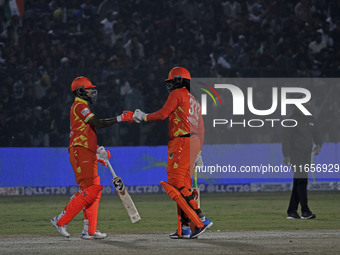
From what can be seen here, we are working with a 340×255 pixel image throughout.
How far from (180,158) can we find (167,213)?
568cm

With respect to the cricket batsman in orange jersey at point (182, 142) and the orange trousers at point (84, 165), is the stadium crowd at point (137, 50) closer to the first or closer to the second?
the orange trousers at point (84, 165)

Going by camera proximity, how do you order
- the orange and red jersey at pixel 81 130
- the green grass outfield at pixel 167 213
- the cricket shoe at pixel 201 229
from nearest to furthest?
the cricket shoe at pixel 201 229, the orange and red jersey at pixel 81 130, the green grass outfield at pixel 167 213

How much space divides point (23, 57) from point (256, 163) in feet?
28.6

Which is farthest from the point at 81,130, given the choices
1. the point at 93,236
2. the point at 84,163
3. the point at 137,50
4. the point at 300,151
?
the point at 137,50

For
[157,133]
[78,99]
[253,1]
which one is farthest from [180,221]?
[253,1]

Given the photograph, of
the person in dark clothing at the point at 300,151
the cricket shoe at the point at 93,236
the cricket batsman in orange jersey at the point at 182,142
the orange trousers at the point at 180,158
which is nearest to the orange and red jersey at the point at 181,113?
the cricket batsman in orange jersey at the point at 182,142

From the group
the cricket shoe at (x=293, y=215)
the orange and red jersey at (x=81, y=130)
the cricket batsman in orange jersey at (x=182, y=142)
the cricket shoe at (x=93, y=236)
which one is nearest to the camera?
the cricket batsman in orange jersey at (x=182, y=142)

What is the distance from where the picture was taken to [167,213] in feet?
54.0

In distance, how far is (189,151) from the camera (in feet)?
36.3

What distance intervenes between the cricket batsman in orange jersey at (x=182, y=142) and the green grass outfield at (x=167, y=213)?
1940 mm

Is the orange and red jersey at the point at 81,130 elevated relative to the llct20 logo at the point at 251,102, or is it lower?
elevated

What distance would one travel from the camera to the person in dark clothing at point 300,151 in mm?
14875

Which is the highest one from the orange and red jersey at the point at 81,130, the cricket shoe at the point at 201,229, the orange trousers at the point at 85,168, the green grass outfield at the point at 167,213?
the orange and red jersey at the point at 81,130

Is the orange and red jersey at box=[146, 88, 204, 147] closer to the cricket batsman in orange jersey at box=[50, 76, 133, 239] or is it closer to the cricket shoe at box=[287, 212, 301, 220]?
the cricket batsman in orange jersey at box=[50, 76, 133, 239]
